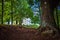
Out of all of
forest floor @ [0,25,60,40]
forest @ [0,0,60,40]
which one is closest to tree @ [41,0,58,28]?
forest @ [0,0,60,40]

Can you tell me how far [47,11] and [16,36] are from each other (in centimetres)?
170

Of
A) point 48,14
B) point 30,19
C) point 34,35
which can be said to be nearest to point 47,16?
point 48,14

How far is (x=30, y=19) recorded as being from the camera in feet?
32.4

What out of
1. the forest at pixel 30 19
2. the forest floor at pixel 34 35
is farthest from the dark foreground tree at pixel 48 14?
the forest floor at pixel 34 35

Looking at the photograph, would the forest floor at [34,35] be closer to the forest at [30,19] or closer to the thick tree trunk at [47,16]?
the forest at [30,19]

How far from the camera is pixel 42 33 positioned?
20.5 feet

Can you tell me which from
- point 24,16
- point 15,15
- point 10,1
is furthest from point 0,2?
point 24,16

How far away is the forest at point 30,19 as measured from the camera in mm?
6094

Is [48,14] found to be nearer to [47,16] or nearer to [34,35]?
[47,16]

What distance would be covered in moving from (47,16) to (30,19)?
3505mm

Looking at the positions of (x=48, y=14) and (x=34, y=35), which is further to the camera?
(x=48, y=14)

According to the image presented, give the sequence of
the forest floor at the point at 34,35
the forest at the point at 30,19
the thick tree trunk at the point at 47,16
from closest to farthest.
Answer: the forest floor at the point at 34,35 → the forest at the point at 30,19 → the thick tree trunk at the point at 47,16

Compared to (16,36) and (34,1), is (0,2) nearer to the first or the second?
(34,1)

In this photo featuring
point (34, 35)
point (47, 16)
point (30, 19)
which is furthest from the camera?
point (30, 19)
